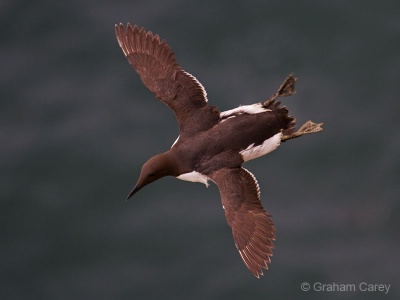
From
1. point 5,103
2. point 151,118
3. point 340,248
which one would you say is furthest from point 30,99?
point 340,248

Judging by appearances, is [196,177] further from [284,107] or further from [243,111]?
[284,107]

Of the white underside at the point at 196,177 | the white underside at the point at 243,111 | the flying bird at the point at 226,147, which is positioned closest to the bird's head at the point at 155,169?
the flying bird at the point at 226,147

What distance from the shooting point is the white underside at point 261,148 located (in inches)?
675

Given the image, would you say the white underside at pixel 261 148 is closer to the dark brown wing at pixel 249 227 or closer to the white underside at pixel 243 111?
the white underside at pixel 243 111

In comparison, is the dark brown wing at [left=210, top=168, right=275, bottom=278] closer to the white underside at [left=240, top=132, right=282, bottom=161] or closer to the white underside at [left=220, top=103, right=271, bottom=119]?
the white underside at [left=240, top=132, right=282, bottom=161]

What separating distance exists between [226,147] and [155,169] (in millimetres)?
970

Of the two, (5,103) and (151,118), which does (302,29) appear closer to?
(151,118)

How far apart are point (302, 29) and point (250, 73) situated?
1.07 metres

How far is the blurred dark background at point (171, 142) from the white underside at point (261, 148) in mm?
2537

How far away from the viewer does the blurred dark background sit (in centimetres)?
1964

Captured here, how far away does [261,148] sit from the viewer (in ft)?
56.6

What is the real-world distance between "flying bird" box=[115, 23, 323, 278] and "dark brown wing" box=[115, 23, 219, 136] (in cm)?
1

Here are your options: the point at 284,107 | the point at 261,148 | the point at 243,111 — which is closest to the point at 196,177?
the point at 261,148

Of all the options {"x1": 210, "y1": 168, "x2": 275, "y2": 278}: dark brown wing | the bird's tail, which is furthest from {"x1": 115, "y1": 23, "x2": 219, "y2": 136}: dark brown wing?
{"x1": 210, "y1": 168, "x2": 275, "y2": 278}: dark brown wing
